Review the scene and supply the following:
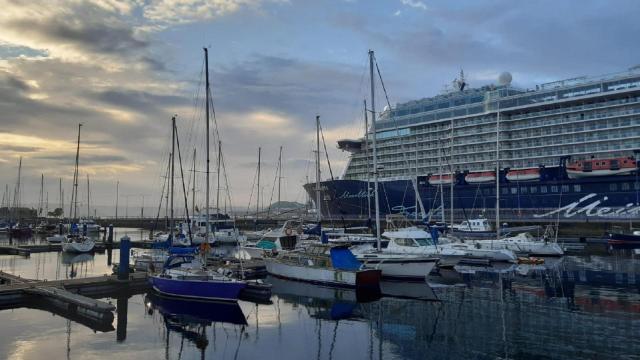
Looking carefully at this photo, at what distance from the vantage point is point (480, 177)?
58.6 m

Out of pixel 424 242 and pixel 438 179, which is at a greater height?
pixel 438 179

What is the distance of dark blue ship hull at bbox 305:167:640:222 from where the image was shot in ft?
163

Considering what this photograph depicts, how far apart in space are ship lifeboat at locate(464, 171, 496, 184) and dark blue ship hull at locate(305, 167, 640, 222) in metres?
0.63

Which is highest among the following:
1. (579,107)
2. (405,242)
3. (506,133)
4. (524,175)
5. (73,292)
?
(579,107)

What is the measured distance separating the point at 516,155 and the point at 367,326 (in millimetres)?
47661

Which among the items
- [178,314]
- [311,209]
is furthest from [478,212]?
[178,314]

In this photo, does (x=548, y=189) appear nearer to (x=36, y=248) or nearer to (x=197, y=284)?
(x=197, y=284)

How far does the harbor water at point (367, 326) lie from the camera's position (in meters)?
14.0

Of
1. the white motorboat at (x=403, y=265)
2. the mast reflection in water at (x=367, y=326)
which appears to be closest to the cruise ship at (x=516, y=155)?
the white motorboat at (x=403, y=265)

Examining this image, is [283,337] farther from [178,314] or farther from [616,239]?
[616,239]

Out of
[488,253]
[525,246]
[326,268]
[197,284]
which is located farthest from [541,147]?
[197,284]

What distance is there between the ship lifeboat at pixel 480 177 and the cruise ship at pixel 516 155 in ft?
0.38

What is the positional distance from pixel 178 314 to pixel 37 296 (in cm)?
631

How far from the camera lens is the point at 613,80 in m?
53.9
